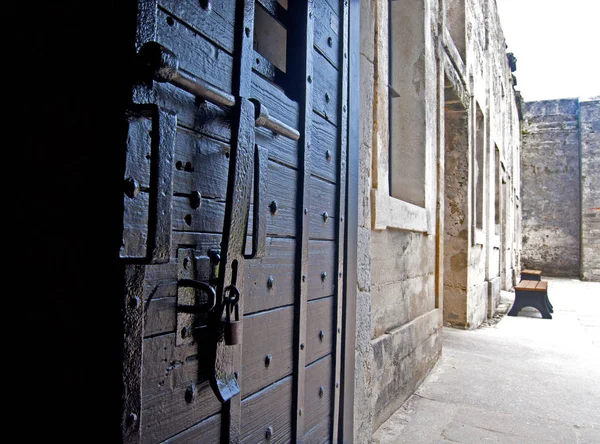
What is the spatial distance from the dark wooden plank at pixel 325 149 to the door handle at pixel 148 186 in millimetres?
889

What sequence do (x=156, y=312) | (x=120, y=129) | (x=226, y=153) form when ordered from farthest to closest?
(x=226, y=153) < (x=156, y=312) < (x=120, y=129)

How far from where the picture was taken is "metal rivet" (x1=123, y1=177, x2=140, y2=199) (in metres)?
0.88

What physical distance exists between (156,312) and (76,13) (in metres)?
0.63

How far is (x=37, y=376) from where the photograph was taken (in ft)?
3.07

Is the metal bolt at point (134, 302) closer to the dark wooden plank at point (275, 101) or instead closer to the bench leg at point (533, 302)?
the dark wooden plank at point (275, 101)

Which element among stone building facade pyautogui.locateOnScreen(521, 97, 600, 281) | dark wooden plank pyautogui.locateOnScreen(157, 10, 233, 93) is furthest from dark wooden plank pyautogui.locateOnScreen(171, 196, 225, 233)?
stone building facade pyautogui.locateOnScreen(521, 97, 600, 281)

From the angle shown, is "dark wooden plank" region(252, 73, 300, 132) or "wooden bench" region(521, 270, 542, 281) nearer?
"dark wooden plank" region(252, 73, 300, 132)

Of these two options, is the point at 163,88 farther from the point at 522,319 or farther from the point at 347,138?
the point at 522,319

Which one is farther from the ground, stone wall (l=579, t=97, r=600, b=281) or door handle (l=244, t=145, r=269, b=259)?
stone wall (l=579, t=97, r=600, b=281)

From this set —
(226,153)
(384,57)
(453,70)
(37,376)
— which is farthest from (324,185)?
(453,70)

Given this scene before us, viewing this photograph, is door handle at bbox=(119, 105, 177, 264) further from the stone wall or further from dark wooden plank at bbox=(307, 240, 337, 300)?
the stone wall

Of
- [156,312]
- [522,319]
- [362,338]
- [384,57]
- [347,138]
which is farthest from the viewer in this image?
[522,319]

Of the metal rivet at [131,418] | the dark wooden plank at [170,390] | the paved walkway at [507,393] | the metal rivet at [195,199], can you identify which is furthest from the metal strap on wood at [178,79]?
the paved walkway at [507,393]

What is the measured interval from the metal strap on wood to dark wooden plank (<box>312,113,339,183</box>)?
17.6 inches
